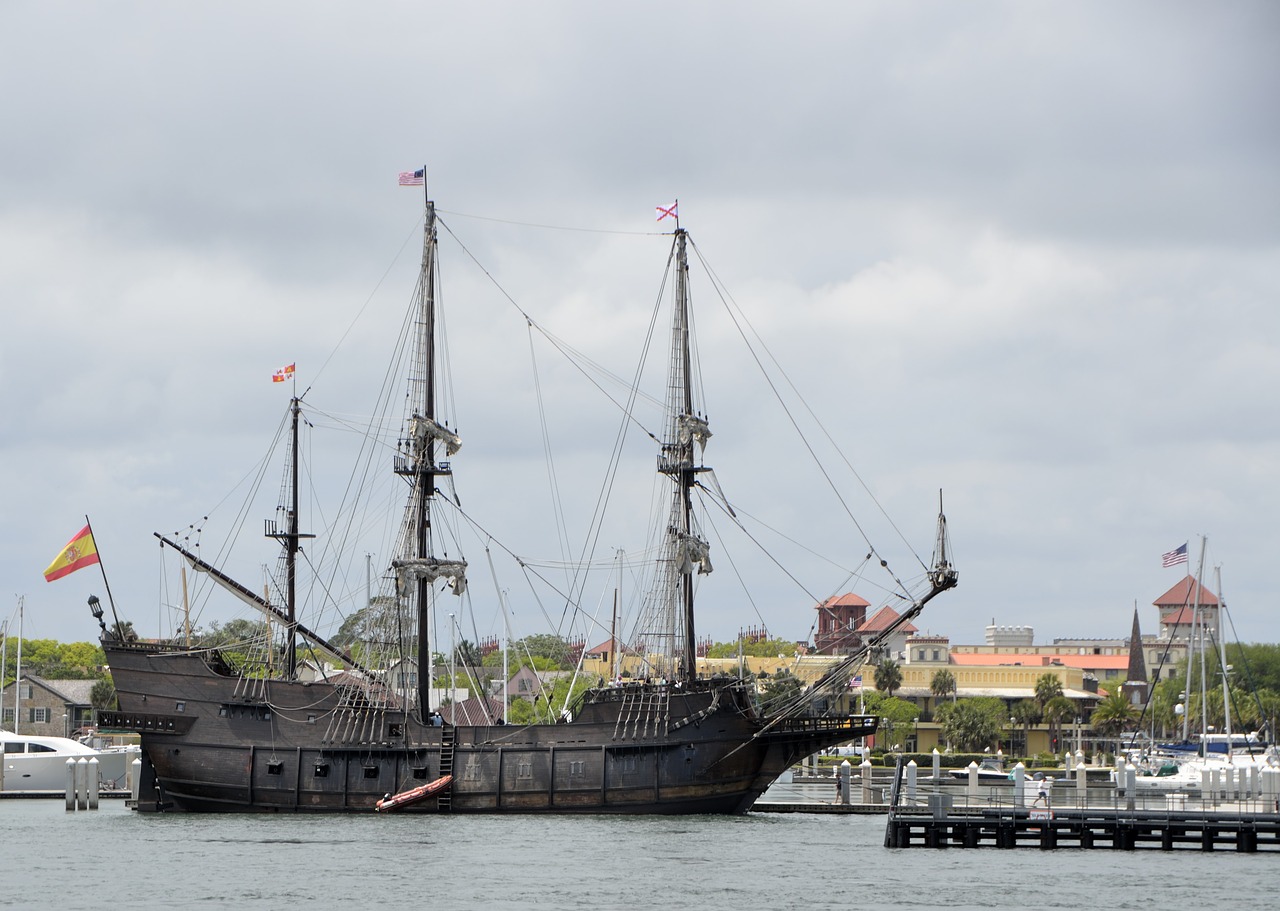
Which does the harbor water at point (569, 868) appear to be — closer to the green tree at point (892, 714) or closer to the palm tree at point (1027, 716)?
the green tree at point (892, 714)

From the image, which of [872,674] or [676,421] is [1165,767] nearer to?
[676,421]

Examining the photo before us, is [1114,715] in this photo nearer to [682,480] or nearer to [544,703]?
[544,703]

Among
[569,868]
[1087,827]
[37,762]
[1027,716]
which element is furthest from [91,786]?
[1027,716]

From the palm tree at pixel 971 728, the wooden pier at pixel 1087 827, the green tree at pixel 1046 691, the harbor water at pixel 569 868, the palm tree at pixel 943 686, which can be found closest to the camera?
the harbor water at pixel 569 868

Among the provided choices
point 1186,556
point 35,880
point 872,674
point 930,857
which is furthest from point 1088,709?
point 35,880

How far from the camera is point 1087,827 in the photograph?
54.9 meters

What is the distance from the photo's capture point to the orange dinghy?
65312mm

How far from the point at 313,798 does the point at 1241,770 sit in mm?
30423

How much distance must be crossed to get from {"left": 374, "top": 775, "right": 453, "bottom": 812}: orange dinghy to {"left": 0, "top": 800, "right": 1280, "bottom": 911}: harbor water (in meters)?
1.24

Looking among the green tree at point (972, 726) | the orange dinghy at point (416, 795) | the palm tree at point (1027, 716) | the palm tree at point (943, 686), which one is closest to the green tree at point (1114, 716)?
the green tree at point (972, 726)

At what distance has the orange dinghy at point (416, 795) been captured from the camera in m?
65.3

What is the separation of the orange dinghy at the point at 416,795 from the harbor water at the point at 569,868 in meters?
1.24

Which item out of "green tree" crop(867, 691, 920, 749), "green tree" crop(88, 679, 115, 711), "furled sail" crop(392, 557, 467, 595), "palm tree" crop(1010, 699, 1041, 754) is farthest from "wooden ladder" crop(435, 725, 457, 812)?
"palm tree" crop(1010, 699, 1041, 754)

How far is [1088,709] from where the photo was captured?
583 feet
